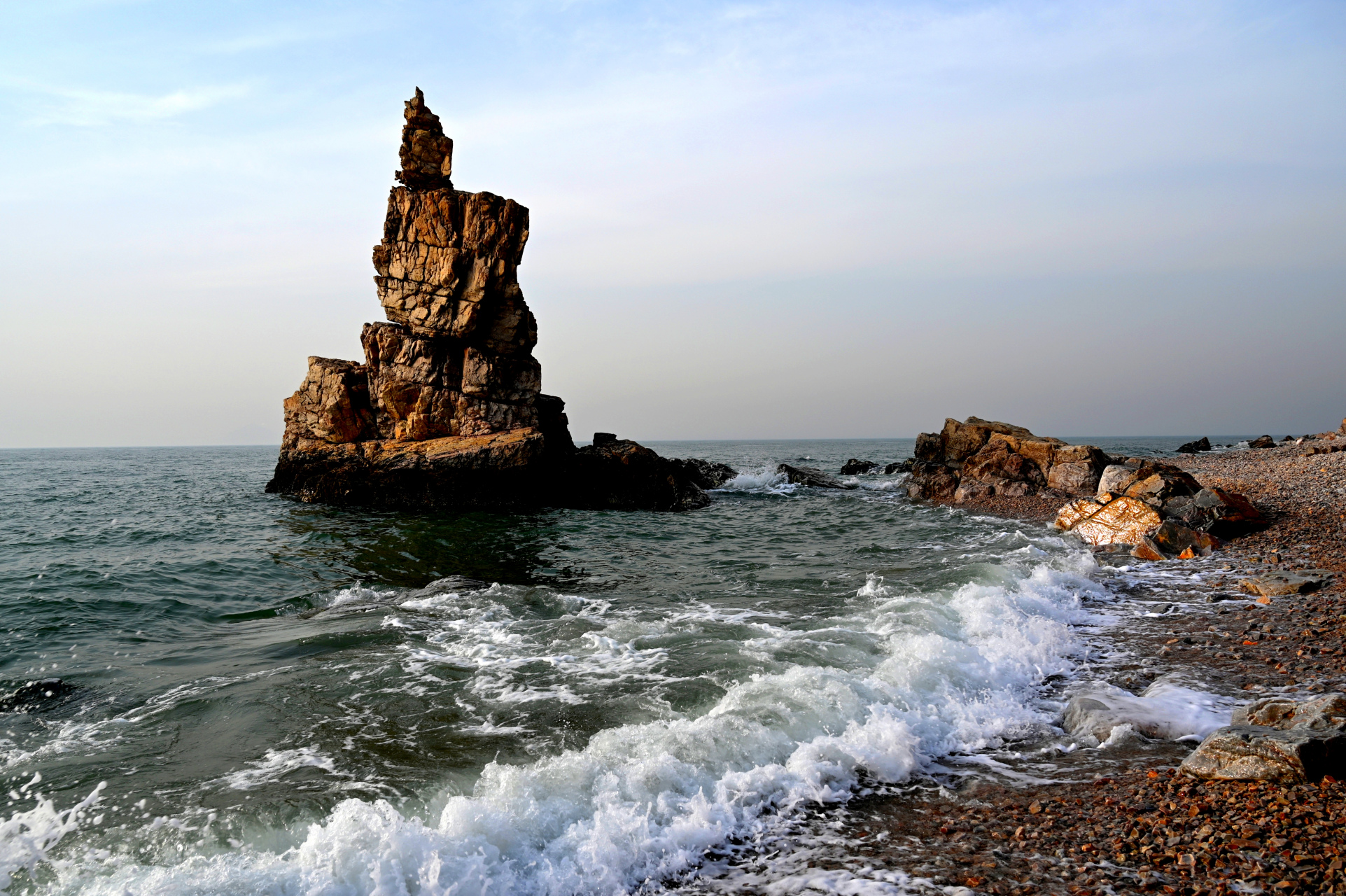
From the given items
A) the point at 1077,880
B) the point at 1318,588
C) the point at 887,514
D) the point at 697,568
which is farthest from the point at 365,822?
the point at 887,514

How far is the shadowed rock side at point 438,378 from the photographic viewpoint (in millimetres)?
26266

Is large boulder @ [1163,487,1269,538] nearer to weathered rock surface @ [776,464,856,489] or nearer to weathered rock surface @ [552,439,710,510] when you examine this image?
weathered rock surface @ [552,439,710,510]

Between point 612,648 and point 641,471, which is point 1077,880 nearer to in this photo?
point 612,648

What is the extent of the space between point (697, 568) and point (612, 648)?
6053 millimetres

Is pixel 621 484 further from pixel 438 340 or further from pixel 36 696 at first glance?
pixel 36 696

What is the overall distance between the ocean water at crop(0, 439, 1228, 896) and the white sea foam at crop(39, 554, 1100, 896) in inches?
0.9

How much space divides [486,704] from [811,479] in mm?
31509

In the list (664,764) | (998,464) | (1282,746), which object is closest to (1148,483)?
(998,464)

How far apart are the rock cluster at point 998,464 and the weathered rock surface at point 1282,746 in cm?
2011

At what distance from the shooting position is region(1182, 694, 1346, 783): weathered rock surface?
434cm

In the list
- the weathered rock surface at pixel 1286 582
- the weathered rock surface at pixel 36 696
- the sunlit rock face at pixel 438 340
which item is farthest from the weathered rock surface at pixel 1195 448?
the weathered rock surface at pixel 36 696

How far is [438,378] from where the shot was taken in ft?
88.0

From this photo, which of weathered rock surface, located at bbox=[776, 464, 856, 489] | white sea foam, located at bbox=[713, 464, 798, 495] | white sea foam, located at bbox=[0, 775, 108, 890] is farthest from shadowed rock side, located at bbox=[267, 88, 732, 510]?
white sea foam, located at bbox=[0, 775, 108, 890]

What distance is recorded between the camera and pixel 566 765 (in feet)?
16.9
